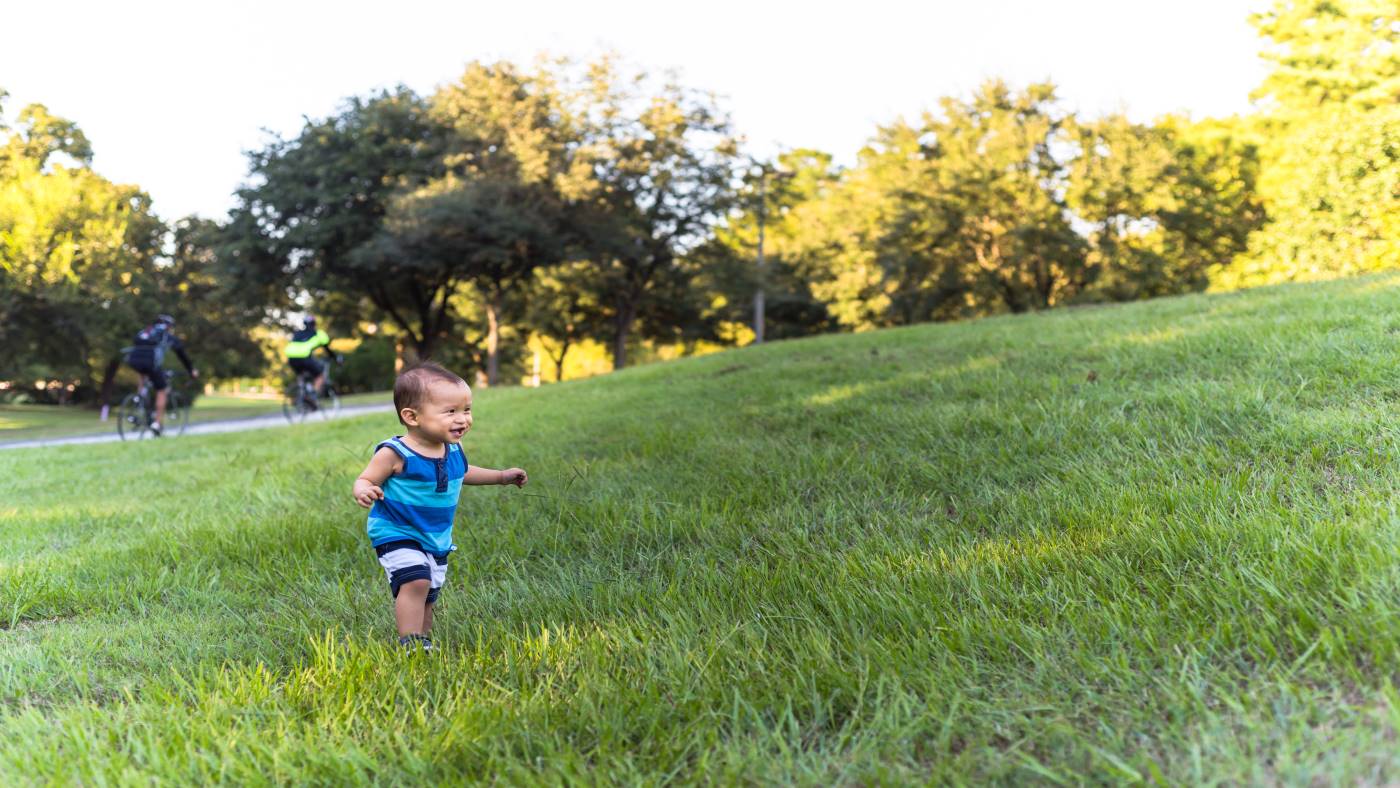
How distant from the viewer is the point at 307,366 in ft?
49.2

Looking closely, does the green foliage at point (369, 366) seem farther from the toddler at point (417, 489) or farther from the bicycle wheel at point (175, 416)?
the toddler at point (417, 489)

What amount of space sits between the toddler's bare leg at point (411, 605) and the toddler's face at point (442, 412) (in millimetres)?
533

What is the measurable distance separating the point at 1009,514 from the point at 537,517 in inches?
97.1

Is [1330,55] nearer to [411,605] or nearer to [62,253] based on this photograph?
[411,605]

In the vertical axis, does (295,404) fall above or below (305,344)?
below

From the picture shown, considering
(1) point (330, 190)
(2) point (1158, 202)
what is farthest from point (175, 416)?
(2) point (1158, 202)

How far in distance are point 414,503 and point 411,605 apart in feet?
1.18

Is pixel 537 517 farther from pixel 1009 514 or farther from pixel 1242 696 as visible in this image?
pixel 1242 696

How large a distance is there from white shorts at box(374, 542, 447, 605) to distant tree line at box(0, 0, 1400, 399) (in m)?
21.1

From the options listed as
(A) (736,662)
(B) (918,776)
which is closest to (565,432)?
(A) (736,662)

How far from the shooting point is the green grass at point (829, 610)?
177 cm

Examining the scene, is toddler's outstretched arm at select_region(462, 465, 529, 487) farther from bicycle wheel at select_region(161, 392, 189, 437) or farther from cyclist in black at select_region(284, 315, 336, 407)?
bicycle wheel at select_region(161, 392, 189, 437)

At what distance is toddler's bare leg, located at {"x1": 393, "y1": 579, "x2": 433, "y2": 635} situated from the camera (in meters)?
2.73

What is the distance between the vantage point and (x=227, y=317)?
114 ft
